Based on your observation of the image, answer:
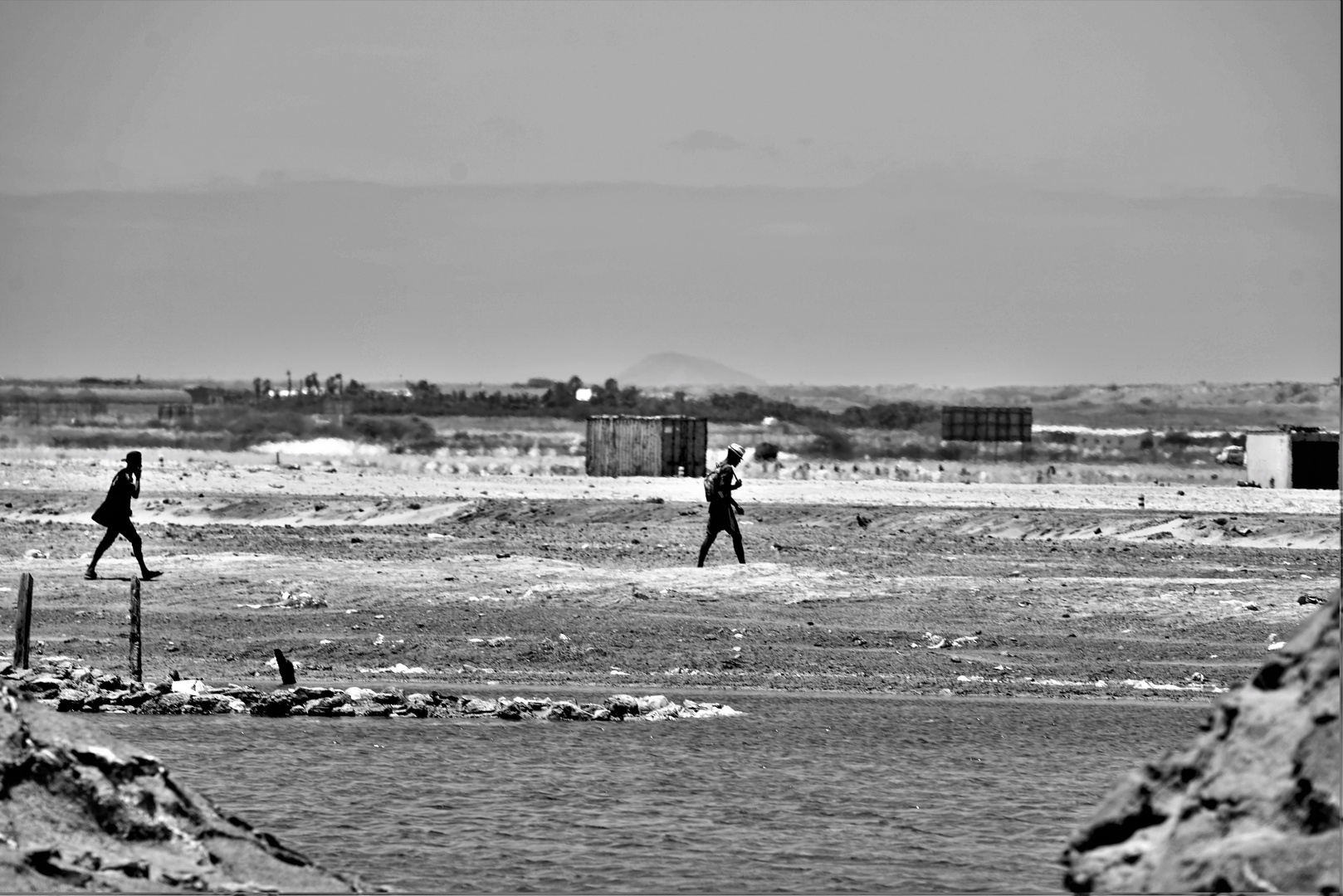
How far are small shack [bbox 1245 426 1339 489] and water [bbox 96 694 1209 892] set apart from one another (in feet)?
116

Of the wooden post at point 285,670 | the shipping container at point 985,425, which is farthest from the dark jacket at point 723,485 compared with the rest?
the shipping container at point 985,425

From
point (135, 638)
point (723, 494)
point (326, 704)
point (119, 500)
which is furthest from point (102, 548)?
point (326, 704)

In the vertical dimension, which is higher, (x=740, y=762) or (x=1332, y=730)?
(x=1332, y=730)

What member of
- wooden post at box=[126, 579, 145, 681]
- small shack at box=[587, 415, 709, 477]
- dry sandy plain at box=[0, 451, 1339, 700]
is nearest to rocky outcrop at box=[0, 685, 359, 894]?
wooden post at box=[126, 579, 145, 681]

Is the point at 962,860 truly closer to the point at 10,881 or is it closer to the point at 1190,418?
the point at 10,881

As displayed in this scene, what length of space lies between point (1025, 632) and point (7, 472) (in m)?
33.0

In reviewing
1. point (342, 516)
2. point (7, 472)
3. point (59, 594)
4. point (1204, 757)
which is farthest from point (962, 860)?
point (7, 472)

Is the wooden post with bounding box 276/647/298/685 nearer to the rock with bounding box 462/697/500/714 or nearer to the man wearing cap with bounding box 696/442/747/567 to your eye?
the rock with bounding box 462/697/500/714

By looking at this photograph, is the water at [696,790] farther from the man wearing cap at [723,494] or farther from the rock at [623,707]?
the man wearing cap at [723,494]

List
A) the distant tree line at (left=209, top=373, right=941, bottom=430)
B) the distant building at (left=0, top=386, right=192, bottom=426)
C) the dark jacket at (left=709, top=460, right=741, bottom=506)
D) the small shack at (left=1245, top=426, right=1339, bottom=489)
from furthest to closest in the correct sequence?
the distant tree line at (left=209, top=373, right=941, bottom=430)
the distant building at (left=0, top=386, right=192, bottom=426)
the small shack at (left=1245, top=426, right=1339, bottom=489)
the dark jacket at (left=709, top=460, right=741, bottom=506)

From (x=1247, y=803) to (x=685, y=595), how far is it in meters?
15.3

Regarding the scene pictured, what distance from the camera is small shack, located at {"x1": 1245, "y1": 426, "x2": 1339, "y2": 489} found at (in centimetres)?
4909

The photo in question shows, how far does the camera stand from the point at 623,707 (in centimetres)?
1551

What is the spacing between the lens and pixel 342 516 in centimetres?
3753
